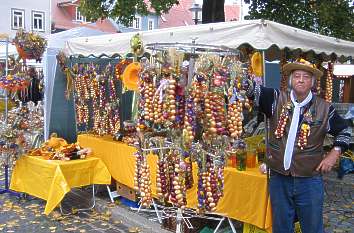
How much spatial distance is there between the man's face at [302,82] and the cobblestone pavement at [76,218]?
2.21 metres

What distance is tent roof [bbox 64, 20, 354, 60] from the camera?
11.6 ft

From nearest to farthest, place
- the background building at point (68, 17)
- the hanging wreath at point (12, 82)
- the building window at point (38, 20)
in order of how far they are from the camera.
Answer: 1. the hanging wreath at point (12, 82)
2. the building window at point (38, 20)
3. the background building at point (68, 17)

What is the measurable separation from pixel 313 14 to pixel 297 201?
7678 millimetres

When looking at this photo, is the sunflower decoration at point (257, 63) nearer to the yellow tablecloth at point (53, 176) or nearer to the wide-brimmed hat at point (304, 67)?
the wide-brimmed hat at point (304, 67)

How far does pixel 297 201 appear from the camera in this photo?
3.13m

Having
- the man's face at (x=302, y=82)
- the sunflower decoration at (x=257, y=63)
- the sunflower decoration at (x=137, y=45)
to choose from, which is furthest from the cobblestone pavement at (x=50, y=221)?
the man's face at (x=302, y=82)

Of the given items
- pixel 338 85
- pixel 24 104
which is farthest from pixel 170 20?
pixel 24 104

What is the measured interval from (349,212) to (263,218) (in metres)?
2.11

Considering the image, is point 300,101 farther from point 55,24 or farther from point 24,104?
point 55,24

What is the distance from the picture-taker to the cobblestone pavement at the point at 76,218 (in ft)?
15.6

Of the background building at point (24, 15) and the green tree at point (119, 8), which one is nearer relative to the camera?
the green tree at point (119, 8)

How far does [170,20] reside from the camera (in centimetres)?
3712

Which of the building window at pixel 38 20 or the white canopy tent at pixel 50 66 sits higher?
the building window at pixel 38 20

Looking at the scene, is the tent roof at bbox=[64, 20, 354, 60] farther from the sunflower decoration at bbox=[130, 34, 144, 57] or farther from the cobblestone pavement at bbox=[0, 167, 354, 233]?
the cobblestone pavement at bbox=[0, 167, 354, 233]
